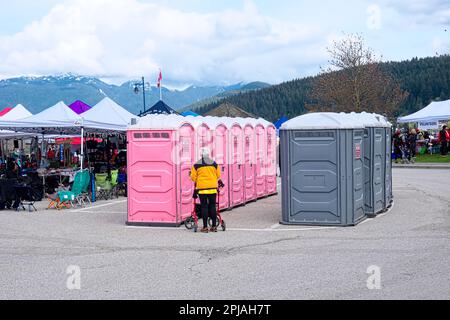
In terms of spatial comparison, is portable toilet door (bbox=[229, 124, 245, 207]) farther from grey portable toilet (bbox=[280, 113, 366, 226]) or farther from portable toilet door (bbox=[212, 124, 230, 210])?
grey portable toilet (bbox=[280, 113, 366, 226])

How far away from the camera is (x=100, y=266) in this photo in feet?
31.6

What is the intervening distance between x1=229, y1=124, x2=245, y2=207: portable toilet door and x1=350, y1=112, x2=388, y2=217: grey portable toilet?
3480mm

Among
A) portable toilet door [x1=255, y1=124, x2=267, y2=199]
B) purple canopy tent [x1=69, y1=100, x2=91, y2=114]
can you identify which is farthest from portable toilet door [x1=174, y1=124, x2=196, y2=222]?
purple canopy tent [x1=69, y1=100, x2=91, y2=114]

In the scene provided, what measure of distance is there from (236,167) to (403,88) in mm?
95400

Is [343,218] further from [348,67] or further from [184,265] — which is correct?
[348,67]

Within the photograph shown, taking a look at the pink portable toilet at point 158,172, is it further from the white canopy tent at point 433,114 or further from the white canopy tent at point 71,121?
the white canopy tent at point 433,114

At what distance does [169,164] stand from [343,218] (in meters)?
3.74

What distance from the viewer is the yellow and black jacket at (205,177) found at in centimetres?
1277

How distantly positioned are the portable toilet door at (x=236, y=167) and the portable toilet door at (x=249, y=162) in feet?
1.05

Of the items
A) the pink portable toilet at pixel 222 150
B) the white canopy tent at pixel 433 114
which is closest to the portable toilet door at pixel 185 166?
the pink portable toilet at pixel 222 150

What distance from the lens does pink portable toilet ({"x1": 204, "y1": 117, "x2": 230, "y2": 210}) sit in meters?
16.2

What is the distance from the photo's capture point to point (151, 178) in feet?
46.2

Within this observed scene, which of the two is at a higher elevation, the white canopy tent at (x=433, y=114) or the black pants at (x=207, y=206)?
the white canopy tent at (x=433, y=114)
